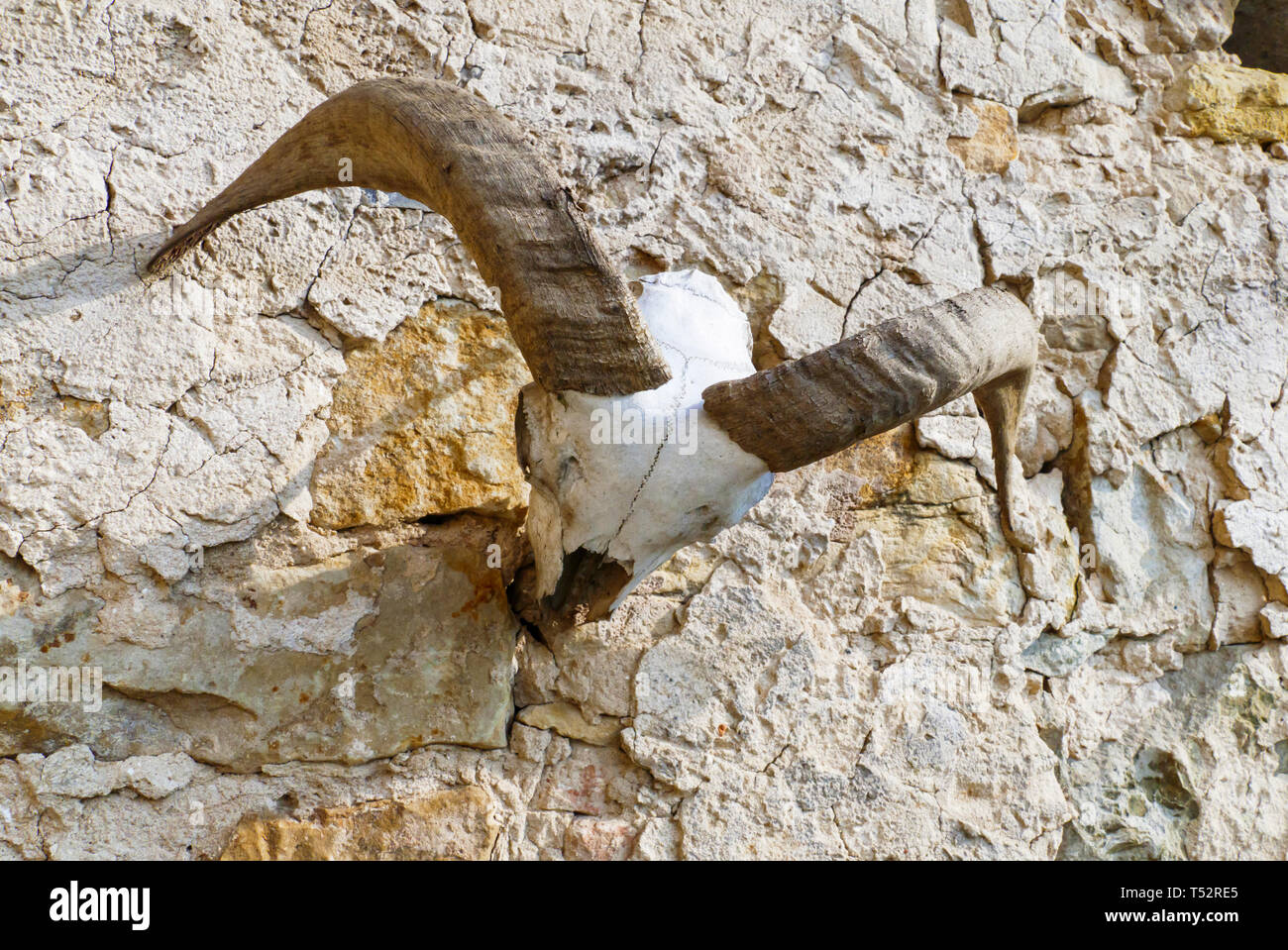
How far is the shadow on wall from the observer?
3.61 metres

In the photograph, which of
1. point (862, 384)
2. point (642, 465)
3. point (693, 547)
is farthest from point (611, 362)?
point (693, 547)

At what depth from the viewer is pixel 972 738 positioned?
255cm

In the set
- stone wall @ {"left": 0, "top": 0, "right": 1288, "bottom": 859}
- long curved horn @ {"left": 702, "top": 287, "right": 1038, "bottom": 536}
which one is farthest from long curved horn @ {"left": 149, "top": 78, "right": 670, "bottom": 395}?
stone wall @ {"left": 0, "top": 0, "right": 1288, "bottom": 859}

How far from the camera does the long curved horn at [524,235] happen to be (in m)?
1.53

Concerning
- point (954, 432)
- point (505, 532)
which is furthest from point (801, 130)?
point (505, 532)

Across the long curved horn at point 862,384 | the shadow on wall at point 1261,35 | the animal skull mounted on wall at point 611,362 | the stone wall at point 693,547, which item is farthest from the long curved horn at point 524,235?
the shadow on wall at point 1261,35

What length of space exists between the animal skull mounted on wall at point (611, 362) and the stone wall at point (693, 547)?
1.53ft

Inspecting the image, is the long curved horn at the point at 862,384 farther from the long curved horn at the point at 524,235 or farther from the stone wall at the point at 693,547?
the stone wall at the point at 693,547

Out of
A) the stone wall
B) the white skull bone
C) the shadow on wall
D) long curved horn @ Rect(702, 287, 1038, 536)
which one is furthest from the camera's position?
the shadow on wall

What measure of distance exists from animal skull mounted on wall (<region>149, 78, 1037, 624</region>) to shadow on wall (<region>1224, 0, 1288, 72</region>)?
272 cm

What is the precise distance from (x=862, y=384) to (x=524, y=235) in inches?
21.9

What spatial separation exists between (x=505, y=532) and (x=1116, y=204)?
2.11 metres

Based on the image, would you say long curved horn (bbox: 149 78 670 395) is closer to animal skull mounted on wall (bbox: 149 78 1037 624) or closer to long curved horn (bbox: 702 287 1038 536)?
animal skull mounted on wall (bbox: 149 78 1037 624)

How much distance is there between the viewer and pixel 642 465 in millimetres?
1630
